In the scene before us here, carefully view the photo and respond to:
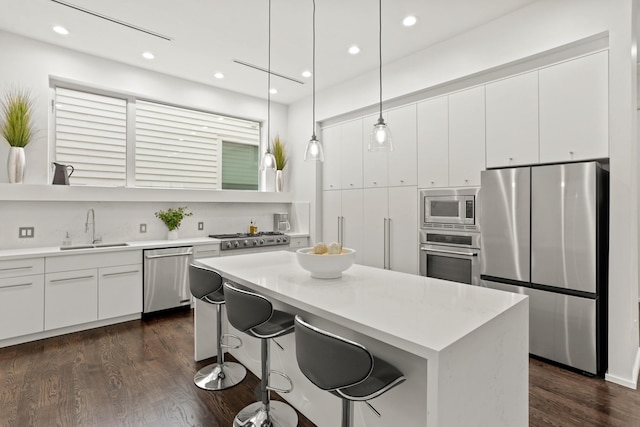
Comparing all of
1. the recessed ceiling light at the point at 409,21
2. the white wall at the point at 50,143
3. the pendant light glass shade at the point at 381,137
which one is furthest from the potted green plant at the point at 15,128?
the recessed ceiling light at the point at 409,21

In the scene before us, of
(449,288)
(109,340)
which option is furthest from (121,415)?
(449,288)

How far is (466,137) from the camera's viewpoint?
3.55m

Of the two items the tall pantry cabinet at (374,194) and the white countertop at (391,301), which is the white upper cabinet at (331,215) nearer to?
the tall pantry cabinet at (374,194)

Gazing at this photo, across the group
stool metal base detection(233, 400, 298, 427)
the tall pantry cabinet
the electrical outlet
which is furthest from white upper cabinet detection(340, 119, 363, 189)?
the electrical outlet

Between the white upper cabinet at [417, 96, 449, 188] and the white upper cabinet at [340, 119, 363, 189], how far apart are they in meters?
1.00

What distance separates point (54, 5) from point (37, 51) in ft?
3.22

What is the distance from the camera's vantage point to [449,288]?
1955 mm

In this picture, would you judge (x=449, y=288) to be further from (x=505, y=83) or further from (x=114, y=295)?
(x=114, y=295)

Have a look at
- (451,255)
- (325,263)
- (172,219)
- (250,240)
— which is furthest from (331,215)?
(325,263)

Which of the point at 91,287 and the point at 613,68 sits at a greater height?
the point at 613,68

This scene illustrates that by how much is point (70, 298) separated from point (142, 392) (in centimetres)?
177

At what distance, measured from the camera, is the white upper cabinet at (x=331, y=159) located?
5.12 meters

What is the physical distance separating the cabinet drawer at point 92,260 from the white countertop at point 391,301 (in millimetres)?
1968

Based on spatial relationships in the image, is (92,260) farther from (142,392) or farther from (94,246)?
(142,392)
